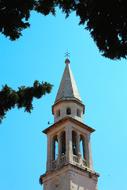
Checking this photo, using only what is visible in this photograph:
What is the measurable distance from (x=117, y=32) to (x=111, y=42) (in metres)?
0.27

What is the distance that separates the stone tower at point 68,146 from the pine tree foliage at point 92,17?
20398 millimetres

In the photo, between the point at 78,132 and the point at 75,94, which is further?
the point at 75,94

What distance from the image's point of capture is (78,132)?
35281mm

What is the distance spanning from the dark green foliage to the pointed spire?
23789 mm

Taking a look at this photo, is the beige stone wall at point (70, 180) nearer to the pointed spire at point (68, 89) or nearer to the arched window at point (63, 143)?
the arched window at point (63, 143)

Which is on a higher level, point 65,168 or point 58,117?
point 58,117

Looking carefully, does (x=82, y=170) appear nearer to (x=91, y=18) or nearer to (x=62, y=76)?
(x=62, y=76)

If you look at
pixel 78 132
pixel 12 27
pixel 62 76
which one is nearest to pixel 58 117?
pixel 78 132

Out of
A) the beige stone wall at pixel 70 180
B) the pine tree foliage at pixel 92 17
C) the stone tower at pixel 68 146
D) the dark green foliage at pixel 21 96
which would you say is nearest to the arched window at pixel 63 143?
the stone tower at pixel 68 146

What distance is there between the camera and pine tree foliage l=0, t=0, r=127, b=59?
33.6ft

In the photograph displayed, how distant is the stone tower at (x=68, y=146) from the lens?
3141 centimetres

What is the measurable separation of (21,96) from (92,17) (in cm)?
461

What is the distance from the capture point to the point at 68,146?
33.1 metres

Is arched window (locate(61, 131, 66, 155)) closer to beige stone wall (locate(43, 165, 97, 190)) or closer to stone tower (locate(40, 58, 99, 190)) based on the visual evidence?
stone tower (locate(40, 58, 99, 190))
